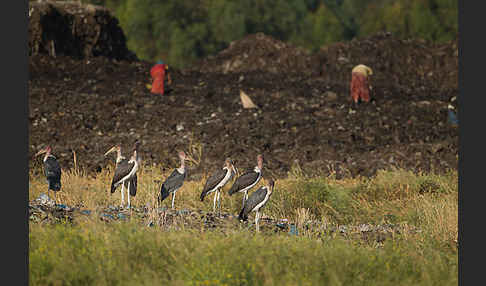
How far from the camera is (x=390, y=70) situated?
27359 millimetres

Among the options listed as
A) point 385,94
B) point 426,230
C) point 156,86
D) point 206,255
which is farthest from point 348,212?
point 385,94

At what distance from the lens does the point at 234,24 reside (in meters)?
39.4

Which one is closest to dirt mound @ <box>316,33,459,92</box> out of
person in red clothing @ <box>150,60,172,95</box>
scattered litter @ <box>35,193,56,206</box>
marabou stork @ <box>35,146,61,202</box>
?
person in red clothing @ <box>150,60,172,95</box>

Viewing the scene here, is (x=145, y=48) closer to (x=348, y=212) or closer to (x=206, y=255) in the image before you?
(x=348, y=212)

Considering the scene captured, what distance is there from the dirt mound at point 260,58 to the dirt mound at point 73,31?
Result: 5882 mm

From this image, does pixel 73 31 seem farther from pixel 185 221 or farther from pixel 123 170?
pixel 123 170

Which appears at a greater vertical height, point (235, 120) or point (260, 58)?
point (235, 120)

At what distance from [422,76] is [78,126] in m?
16.4

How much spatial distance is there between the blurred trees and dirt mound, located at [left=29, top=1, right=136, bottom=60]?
1571cm

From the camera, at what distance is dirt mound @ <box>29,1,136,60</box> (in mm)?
19312

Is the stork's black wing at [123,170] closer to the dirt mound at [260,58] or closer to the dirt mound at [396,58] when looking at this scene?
the dirt mound at [396,58]

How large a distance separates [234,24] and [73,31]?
773 inches

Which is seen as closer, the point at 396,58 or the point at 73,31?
the point at 73,31

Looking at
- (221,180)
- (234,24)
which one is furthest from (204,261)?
(234,24)
